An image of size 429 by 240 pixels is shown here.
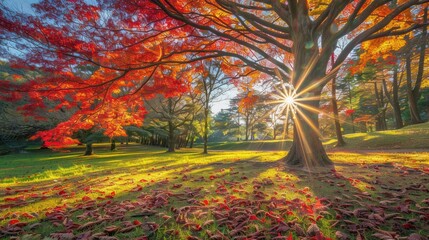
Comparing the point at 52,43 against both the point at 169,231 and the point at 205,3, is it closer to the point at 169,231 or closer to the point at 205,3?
the point at 205,3

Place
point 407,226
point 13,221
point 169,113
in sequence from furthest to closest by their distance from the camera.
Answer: point 169,113
point 13,221
point 407,226

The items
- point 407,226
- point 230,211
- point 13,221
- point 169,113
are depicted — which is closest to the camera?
point 407,226

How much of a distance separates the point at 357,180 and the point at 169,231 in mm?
3949

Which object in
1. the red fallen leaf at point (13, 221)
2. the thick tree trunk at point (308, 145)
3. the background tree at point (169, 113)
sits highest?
the background tree at point (169, 113)

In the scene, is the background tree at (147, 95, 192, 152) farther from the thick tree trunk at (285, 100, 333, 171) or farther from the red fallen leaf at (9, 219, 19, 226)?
the red fallen leaf at (9, 219, 19, 226)

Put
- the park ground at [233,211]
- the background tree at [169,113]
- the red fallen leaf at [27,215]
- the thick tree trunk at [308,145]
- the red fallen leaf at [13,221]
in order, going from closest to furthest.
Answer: the park ground at [233,211]
the red fallen leaf at [13,221]
the red fallen leaf at [27,215]
the thick tree trunk at [308,145]
the background tree at [169,113]

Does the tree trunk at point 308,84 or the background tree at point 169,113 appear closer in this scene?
the tree trunk at point 308,84

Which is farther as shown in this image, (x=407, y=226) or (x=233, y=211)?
(x=233, y=211)

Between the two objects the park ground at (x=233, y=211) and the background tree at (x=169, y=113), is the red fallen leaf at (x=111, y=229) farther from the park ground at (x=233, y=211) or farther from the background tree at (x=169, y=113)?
the background tree at (x=169, y=113)

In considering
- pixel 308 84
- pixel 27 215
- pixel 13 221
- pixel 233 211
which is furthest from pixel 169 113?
pixel 233 211

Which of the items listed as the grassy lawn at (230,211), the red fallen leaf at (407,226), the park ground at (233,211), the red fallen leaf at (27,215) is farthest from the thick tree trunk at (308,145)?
the red fallen leaf at (27,215)

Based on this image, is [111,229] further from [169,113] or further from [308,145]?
[169,113]

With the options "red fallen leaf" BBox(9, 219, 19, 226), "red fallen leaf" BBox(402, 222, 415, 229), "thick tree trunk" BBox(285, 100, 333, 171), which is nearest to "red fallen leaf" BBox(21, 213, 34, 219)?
"red fallen leaf" BBox(9, 219, 19, 226)

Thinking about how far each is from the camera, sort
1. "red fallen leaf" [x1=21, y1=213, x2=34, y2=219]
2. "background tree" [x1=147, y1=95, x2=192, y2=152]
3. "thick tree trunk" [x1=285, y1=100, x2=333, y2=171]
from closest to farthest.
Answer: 1. "red fallen leaf" [x1=21, y1=213, x2=34, y2=219]
2. "thick tree trunk" [x1=285, y1=100, x2=333, y2=171]
3. "background tree" [x1=147, y1=95, x2=192, y2=152]
